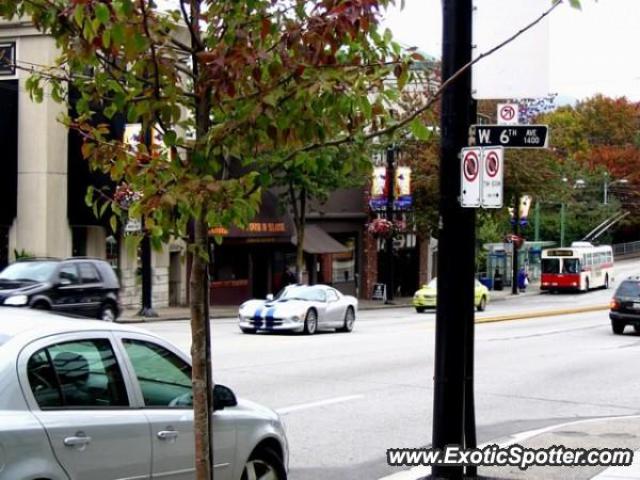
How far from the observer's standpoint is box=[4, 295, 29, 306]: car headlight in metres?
19.2

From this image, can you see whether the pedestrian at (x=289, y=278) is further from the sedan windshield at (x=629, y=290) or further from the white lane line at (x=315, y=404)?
the white lane line at (x=315, y=404)

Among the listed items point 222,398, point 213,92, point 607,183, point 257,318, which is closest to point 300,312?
point 257,318

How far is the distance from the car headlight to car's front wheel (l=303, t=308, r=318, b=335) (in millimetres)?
7724

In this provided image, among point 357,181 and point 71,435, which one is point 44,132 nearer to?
point 357,181

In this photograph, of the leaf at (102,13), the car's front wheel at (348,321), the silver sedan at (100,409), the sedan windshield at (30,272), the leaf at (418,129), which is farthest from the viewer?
the car's front wheel at (348,321)

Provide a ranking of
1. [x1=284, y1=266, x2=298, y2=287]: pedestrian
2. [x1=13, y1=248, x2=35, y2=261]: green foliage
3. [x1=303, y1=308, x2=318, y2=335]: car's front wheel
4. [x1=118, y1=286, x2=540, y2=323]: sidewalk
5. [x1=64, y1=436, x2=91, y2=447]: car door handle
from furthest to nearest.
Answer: [x1=284, y1=266, x2=298, y2=287]: pedestrian, [x1=13, y1=248, x2=35, y2=261]: green foliage, [x1=118, y1=286, x2=540, y2=323]: sidewalk, [x1=303, y1=308, x2=318, y2=335]: car's front wheel, [x1=64, y1=436, x2=91, y2=447]: car door handle

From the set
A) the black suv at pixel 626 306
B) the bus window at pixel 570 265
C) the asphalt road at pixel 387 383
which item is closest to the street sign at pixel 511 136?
the asphalt road at pixel 387 383

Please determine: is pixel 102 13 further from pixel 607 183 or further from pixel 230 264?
pixel 607 183

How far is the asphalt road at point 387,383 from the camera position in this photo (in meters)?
11.0

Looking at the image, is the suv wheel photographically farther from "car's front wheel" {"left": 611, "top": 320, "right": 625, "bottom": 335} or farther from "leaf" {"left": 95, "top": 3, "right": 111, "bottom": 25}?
"leaf" {"left": 95, "top": 3, "right": 111, "bottom": 25}

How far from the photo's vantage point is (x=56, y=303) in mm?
20375

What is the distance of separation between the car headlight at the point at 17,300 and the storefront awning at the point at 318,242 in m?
24.6

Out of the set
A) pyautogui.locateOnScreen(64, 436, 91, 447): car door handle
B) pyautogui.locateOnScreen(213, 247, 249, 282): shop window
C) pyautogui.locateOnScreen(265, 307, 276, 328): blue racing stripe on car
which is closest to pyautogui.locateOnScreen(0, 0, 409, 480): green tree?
pyautogui.locateOnScreen(64, 436, 91, 447): car door handle

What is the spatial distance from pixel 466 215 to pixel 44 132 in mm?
26200
